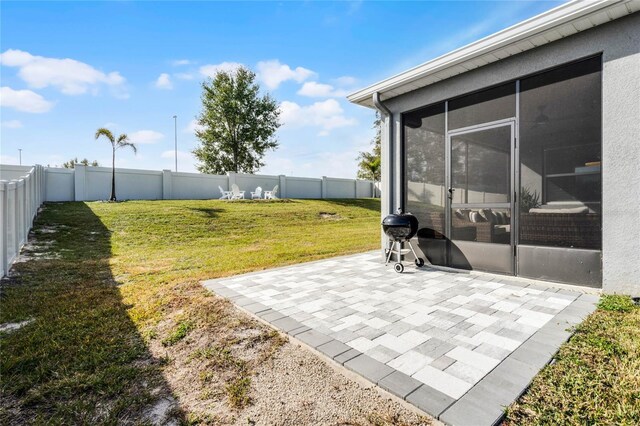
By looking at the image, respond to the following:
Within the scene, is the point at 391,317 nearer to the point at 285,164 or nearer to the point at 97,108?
the point at 97,108

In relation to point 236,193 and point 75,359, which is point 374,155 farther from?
point 75,359

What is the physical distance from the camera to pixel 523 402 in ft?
5.99

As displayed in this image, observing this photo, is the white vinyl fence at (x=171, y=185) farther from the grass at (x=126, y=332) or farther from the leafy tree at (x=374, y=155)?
the grass at (x=126, y=332)

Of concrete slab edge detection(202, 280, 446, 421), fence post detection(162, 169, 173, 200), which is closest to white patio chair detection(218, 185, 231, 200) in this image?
fence post detection(162, 169, 173, 200)

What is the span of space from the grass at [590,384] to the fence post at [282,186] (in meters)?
19.4

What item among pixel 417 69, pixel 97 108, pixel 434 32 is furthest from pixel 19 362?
pixel 97 108

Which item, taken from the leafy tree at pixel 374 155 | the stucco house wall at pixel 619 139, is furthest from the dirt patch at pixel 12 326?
the leafy tree at pixel 374 155

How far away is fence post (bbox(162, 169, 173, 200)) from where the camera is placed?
17547 millimetres

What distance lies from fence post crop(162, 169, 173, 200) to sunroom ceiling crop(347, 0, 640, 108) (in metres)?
15.2

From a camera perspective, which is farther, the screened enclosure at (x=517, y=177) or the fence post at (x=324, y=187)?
the fence post at (x=324, y=187)

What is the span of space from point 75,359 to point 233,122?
24.3 m

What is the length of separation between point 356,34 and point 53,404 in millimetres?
9392

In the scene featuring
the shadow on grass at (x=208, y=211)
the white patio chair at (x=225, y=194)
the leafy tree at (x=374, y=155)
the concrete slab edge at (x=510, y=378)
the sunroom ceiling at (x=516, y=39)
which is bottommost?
the concrete slab edge at (x=510, y=378)

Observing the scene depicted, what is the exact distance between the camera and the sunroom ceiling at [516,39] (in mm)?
3489
